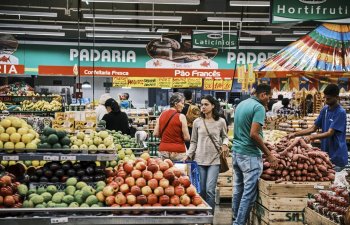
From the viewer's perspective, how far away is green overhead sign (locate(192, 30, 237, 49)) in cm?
1405

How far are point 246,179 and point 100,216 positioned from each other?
2.72m

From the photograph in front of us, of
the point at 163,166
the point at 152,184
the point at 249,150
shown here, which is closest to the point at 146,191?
the point at 152,184

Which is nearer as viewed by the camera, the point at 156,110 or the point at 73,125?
the point at 73,125

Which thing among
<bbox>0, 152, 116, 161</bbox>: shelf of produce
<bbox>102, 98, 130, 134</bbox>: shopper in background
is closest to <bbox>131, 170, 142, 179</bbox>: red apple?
<bbox>0, 152, 116, 161</bbox>: shelf of produce

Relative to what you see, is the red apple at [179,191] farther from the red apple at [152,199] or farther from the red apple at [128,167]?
the red apple at [128,167]

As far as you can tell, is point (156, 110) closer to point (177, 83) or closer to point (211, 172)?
point (177, 83)

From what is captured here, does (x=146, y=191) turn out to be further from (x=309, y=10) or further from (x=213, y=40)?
(x=213, y=40)

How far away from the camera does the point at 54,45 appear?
2039cm

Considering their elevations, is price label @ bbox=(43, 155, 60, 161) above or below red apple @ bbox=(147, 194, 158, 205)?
above

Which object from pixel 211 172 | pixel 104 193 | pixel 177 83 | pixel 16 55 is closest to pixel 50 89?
pixel 16 55

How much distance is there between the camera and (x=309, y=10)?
679 cm

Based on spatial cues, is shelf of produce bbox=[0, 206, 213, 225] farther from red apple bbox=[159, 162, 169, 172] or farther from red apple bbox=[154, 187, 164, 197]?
red apple bbox=[159, 162, 169, 172]

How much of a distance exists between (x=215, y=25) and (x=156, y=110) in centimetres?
485

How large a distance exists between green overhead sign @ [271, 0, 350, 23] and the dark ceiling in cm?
738
